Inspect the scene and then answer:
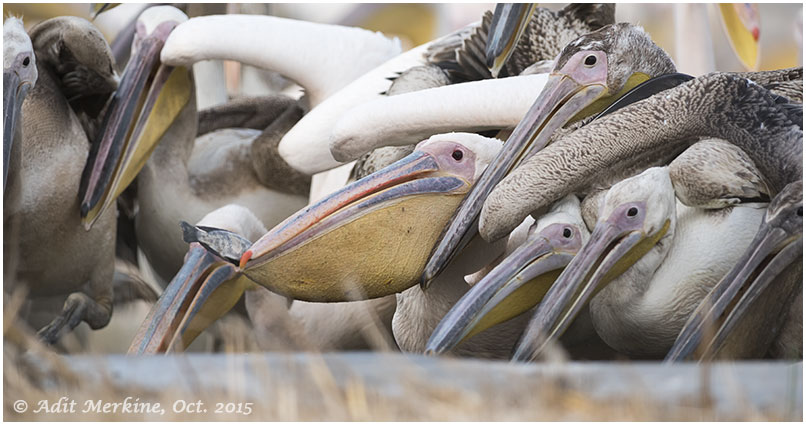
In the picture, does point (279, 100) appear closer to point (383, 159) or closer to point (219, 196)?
point (219, 196)

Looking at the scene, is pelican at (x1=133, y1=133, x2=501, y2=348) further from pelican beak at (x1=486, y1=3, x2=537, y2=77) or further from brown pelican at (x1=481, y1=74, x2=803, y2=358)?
pelican beak at (x1=486, y1=3, x2=537, y2=77)

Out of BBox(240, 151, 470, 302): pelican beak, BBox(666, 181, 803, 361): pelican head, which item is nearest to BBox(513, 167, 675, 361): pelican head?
BBox(666, 181, 803, 361): pelican head

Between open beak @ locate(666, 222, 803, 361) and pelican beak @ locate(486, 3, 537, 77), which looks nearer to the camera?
open beak @ locate(666, 222, 803, 361)

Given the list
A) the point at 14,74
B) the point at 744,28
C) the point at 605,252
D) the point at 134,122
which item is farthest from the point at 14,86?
the point at 744,28

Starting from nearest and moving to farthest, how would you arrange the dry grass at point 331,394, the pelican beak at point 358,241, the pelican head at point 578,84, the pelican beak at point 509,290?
the dry grass at point 331,394 < the pelican beak at point 509,290 < the pelican beak at point 358,241 < the pelican head at point 578,84

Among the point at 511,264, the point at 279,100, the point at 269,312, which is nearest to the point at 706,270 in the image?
the point at 511,264

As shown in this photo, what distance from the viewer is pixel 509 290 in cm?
162

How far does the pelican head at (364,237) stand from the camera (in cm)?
168

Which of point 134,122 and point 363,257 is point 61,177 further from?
point 363,257

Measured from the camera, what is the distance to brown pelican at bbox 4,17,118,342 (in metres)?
2.21

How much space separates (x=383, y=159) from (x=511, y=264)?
0.54 meters

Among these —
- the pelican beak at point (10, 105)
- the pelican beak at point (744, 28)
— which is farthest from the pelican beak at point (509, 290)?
the pelican beak at point (744, 28)

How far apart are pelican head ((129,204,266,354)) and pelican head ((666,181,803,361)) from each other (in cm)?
73

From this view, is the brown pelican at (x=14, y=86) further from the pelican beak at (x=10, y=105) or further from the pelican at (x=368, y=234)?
the pelican at (x=368, y=234)
